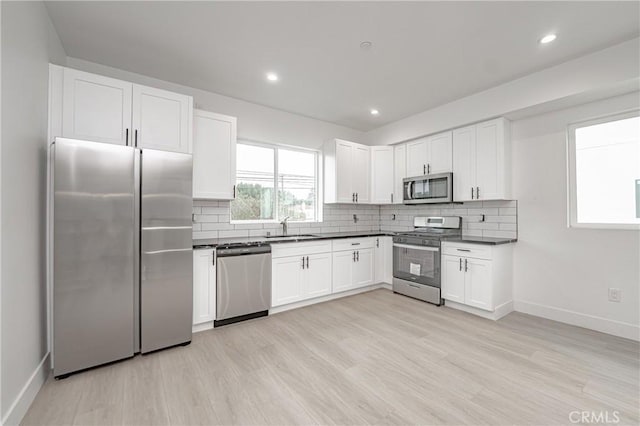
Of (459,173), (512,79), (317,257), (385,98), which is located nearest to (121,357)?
(317,257)

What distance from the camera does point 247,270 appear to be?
3.11m

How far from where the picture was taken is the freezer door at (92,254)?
203cm

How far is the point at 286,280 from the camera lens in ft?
11.3

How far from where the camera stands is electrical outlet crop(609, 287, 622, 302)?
277 cm

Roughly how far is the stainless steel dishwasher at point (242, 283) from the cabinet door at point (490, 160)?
2897 millimetres

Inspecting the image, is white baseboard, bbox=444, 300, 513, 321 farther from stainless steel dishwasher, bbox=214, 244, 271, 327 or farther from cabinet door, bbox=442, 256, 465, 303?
stainless steel dishwasher, bbox=214, 244, 271, 327

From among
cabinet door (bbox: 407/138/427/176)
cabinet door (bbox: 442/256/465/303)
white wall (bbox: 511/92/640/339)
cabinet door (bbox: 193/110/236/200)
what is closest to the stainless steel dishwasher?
cabinet door (bbox: 193/110/236/200)

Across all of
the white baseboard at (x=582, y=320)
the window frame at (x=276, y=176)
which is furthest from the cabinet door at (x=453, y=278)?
the window frame at (x=276, y=176)

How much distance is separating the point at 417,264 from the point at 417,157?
5.61 feet

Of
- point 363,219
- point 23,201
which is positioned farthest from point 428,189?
point 23,201

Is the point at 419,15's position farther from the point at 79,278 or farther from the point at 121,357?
the point at 121,357

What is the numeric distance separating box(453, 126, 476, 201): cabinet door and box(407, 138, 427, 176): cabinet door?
489 mm

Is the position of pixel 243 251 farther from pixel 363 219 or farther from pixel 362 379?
pixel 363 219

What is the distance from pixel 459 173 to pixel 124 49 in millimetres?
4162
